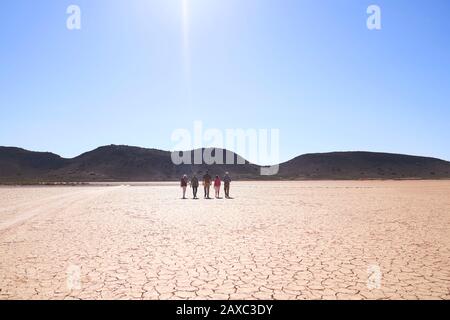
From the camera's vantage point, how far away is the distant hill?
130 metres

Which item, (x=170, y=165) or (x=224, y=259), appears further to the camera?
(x=170, y=165)

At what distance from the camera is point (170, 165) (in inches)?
5428

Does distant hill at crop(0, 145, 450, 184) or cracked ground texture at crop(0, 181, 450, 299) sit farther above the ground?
distant hill at crop(0, 145, 450, 184)

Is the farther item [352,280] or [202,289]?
[352,280]

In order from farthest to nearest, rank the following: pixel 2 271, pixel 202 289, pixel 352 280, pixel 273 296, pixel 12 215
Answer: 1. pixel 12 215
2. pixel 2 271
3. pixel 352 280
4. pixel 202 289
5. pixel 273 296

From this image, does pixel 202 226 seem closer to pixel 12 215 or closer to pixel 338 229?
pixel 338 229

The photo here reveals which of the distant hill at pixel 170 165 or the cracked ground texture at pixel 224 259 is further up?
the distant hill at pixel 170 165

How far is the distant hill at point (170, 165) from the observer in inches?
5098

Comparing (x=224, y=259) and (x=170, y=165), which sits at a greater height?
(x=170, y=165)

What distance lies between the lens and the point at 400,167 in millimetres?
143875

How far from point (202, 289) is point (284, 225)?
723 centimetres

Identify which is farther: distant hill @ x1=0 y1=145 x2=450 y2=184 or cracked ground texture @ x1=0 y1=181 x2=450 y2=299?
distant hill @ x1=0 y1=145 x2=450 y2=184

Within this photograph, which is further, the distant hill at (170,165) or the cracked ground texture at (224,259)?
the distant hill at (170,165)
